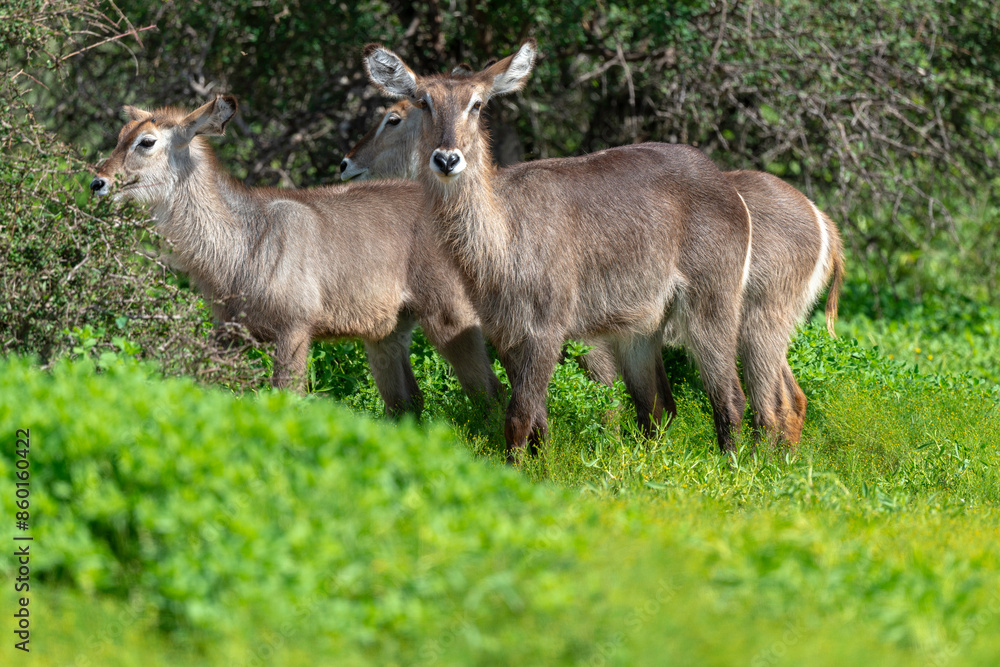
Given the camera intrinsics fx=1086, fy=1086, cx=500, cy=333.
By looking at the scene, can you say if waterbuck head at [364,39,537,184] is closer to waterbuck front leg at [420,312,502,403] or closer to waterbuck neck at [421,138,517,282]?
waterbuck neck at [421,138,517,282]

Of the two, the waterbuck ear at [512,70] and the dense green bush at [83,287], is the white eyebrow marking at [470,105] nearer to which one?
the waterbuck ear at [512,70]

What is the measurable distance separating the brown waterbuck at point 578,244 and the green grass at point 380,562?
5.31 feet

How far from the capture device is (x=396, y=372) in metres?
6.19

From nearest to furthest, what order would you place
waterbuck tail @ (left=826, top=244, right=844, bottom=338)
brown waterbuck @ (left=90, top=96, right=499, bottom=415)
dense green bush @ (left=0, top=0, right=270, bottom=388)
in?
dense green bush @ (left=0, top=0, right=270, bottom=388)
brown waterbuck @ (left=90, top=96, right=499, bottom=415)
waterbuck tail @ (left=826, top=244, right=844, bottom=338)

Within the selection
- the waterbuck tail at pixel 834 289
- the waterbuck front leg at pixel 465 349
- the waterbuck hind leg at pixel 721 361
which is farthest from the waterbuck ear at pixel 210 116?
the waterbuck tail at pixel 834 289

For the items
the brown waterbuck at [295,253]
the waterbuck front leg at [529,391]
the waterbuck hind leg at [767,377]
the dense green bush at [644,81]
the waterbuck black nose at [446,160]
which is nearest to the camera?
the waterbuck black nose at [446,160]

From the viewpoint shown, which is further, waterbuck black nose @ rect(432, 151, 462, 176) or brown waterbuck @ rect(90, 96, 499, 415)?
brown waterbuck @ rect(90, 96, 499, 415)

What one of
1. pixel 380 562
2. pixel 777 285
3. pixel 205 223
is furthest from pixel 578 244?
pixel 380 562

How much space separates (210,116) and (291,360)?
55.7 inches

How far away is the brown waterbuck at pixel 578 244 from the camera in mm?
5258

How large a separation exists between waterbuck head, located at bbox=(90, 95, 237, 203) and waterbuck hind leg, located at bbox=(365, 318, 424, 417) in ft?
4.60

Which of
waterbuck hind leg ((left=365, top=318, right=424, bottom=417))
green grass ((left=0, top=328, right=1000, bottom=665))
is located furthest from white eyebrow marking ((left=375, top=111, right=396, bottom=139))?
green grass ((left=0, top=328, right=1000, bottom=665))

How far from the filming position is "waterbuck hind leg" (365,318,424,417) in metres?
6.15

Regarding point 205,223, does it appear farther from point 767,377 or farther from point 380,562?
point 380,562
